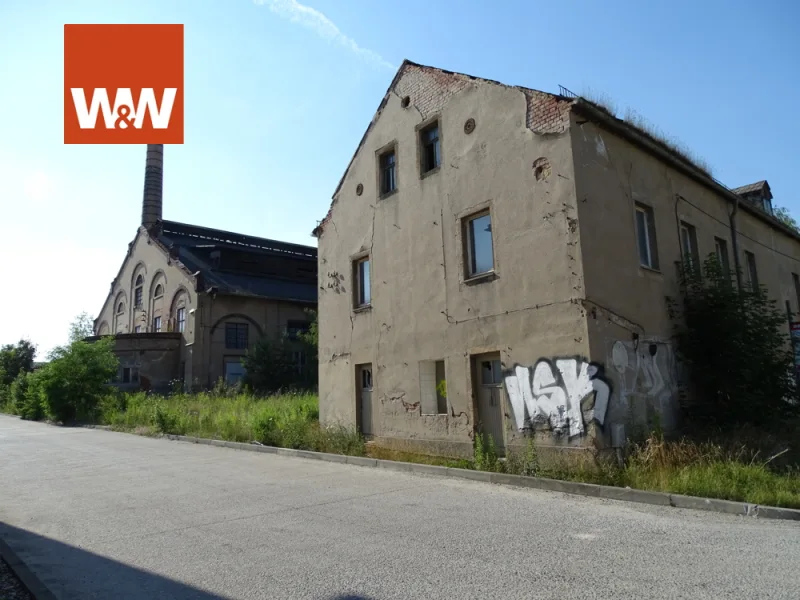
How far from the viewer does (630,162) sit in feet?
40.2

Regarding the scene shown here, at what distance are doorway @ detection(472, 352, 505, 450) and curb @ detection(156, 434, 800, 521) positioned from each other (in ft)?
5.41

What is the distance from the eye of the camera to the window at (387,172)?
1559 centimetres

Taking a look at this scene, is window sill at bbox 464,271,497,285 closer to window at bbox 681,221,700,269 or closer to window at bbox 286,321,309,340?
window at bbox 681,221,700,269

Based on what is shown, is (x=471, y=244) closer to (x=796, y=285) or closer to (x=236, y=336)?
(x=796, y=285)

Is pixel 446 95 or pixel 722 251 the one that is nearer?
pixel 446 95

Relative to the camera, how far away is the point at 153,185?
43.9 m

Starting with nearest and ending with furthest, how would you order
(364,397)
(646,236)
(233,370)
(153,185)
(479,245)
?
(646,236), (479,245), (364,397), (233,370), (153,185)

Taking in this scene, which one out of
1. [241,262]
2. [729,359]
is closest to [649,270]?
[729,359]

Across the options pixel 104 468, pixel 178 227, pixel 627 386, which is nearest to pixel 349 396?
pixel 104 468

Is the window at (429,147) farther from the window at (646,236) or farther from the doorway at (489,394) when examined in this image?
the doorway at (489,394)

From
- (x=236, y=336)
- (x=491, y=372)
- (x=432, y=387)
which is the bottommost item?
(x=432, y=387)

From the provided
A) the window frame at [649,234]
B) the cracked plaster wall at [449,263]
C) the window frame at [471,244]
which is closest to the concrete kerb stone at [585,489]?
the cracked plaster wall at [449,263]

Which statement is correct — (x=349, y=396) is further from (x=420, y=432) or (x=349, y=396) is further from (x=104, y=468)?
(x=104, y=468)

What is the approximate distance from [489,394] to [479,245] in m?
3.22
